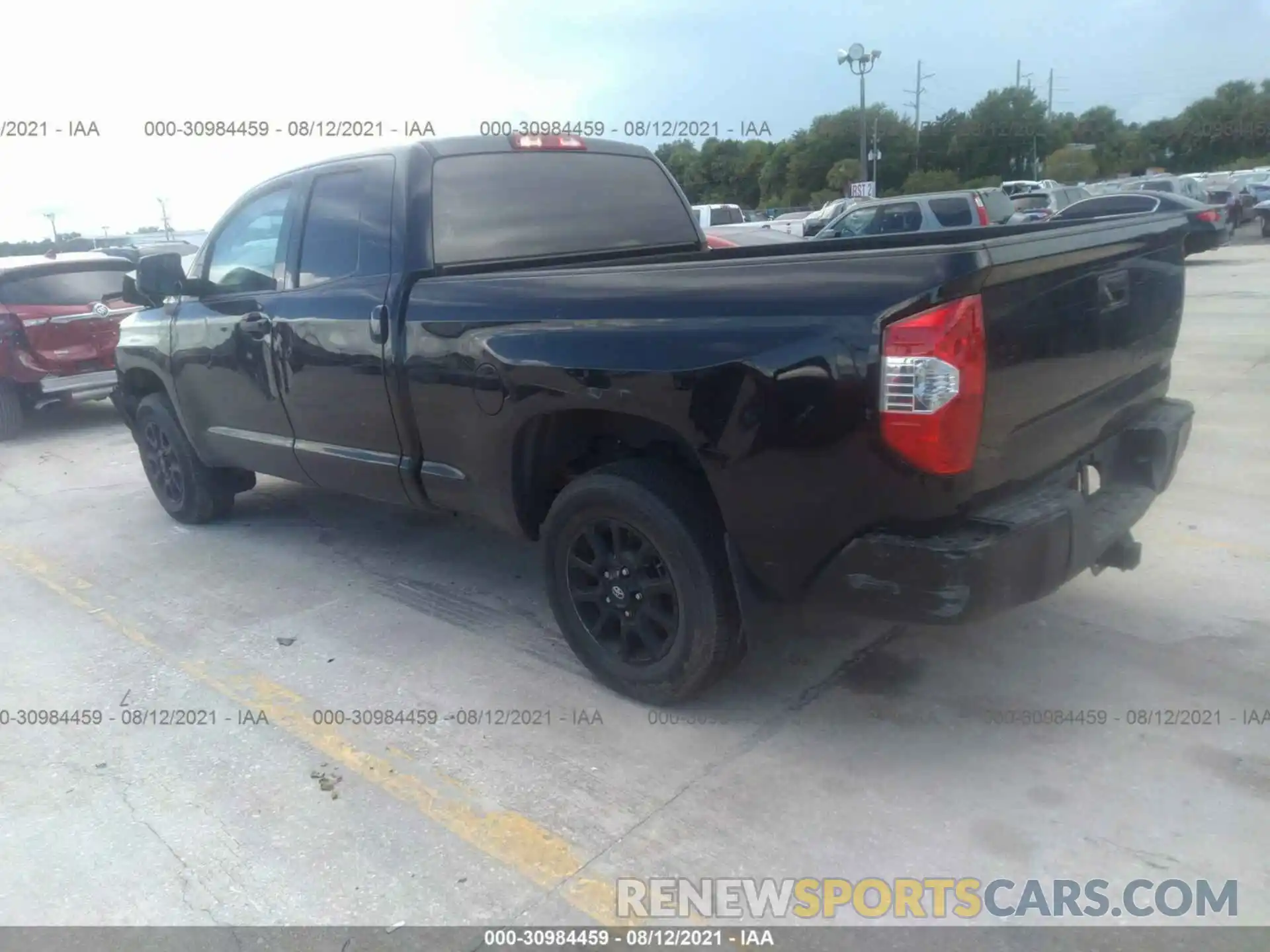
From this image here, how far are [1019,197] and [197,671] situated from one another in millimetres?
23130

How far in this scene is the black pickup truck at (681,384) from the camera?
8.90ft

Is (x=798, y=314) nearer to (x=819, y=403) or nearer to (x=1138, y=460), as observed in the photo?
(x=819, y=403)

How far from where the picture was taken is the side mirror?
5266 mm

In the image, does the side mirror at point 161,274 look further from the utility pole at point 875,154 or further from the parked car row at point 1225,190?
the utility pole at point 875,154

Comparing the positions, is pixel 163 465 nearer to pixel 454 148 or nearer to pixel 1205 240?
pixel 454 148

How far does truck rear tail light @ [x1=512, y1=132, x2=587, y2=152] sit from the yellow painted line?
8.47 ft

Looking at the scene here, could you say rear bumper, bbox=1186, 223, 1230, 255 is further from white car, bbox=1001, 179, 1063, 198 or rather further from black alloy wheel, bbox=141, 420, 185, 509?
white car, bbox=1001, 179, 1063, 198

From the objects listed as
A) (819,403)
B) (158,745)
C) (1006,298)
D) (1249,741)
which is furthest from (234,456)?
(1249,741)

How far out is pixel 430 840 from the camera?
2984 millimetres

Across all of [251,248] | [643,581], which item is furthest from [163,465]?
[643,581]

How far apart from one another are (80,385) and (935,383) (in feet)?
30.0

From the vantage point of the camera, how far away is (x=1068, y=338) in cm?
304

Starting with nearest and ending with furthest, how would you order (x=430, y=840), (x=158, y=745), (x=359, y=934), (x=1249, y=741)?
(x=359, y=934) < (x=430, y=840) < (x=1249, y=741) < (x=158, y=745)

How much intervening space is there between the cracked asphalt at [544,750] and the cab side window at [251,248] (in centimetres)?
150
